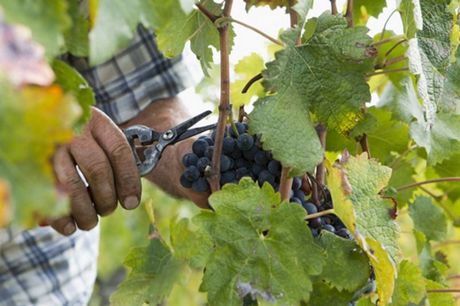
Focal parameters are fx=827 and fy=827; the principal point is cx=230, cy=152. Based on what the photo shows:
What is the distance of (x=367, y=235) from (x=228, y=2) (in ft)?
1.14

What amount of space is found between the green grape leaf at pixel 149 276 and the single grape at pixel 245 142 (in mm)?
200

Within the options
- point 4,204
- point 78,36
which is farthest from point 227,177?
point 4,204

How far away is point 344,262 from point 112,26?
0.62m

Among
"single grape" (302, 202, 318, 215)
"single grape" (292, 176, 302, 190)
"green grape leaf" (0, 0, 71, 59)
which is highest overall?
"green grape leaf" (0, 0, 71, 59)

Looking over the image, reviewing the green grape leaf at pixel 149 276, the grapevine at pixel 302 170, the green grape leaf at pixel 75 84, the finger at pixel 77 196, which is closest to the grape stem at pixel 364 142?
the grapevine at pixel 302 170

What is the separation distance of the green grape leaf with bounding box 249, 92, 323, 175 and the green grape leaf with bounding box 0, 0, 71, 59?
519 millimetres

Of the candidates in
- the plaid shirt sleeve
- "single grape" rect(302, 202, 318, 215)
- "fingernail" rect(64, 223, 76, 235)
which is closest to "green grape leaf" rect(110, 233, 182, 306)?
→ "fingernail" rect(64, 223, 76, 235)

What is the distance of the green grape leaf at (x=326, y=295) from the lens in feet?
3.63

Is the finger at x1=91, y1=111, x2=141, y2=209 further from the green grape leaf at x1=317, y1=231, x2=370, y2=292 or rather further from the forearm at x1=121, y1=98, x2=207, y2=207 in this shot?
the green grape leaf at x1=317, y1=231, x2=370, y2=292

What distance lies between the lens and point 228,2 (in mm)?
1071

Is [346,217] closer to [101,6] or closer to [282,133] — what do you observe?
[282,133]

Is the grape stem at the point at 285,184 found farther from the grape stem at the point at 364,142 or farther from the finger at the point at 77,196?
the finger at the point at 77,196

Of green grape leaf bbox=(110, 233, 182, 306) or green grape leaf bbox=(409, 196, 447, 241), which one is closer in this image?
green grape leaf bbox=(110, 233, 182, 306)

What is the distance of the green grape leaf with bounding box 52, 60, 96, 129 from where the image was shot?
64 centimetres
